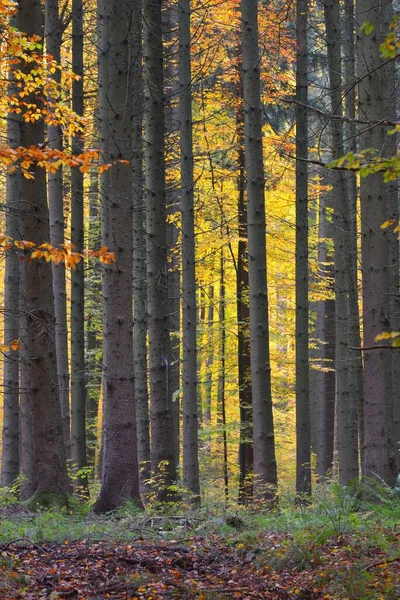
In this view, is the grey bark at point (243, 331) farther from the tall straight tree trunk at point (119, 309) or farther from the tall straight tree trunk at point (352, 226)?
the tall straight tree trunk at point (119, 309)

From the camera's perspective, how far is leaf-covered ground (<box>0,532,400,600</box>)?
19.4ft

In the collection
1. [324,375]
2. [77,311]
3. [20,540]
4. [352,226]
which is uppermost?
[352,226]

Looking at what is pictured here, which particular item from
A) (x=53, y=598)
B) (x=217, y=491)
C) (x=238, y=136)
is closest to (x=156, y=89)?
(x=238, y=136)

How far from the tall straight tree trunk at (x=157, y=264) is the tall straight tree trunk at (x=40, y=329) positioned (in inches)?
81.5

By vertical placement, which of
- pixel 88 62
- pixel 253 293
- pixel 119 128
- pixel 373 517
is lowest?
pixel 373 517

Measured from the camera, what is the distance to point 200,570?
669cm

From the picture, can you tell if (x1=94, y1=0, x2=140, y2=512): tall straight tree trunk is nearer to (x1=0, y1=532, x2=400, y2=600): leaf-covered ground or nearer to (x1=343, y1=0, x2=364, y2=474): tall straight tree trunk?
(x1=0, y1=532, x2=400, y2=600): leaf-covered ground

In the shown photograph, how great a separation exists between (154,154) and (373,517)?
6949 millimetres

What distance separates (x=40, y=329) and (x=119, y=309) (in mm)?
1154

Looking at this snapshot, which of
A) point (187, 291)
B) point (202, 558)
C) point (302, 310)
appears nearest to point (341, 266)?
point (302, 310)

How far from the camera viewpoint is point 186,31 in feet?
45.1

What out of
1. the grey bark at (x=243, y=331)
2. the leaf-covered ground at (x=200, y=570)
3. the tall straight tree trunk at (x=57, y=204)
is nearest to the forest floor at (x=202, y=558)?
the leaf-covered ground at (x=200, y=570)

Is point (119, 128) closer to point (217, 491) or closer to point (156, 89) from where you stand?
point (156, 89)

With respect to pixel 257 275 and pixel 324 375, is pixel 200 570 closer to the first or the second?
pixel 257 275
